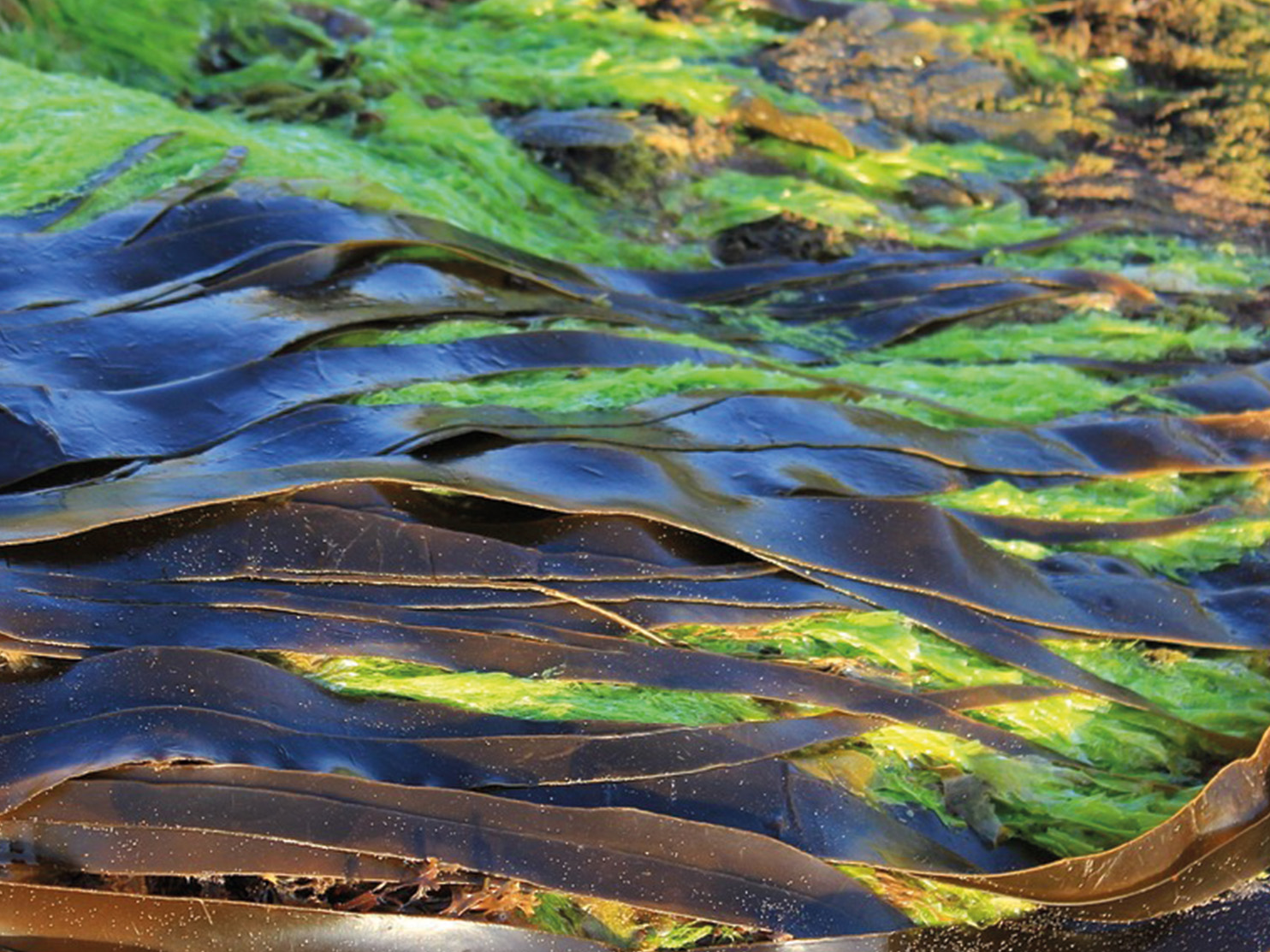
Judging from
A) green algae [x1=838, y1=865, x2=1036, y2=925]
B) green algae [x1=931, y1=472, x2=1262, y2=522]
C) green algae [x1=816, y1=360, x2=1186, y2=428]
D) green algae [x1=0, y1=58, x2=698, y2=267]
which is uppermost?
green algae [x1=0, y1=58, x2=698, y2=267]

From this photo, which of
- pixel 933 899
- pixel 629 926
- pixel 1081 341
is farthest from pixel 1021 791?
pixel 1081 341

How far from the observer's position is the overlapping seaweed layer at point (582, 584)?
71.9 inches

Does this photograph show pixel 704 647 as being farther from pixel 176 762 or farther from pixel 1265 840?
pixel 1265 840

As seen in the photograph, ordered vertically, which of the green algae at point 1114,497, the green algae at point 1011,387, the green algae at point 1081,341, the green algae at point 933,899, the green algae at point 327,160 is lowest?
the green algae at point 933,899

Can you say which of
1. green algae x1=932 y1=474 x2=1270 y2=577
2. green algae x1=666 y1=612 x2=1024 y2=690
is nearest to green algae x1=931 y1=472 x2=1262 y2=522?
green algae x1=932 y1=474 x2=1270 y2=577

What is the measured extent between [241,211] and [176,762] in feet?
5.11

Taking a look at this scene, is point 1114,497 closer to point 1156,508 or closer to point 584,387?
point 1156,508

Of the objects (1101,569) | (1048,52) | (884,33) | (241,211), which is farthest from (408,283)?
(1048,52)

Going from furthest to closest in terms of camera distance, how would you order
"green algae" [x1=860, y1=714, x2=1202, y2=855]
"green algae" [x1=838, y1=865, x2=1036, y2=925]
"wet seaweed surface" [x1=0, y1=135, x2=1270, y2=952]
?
1. "green algae" [x1=860, y1=714, x2=1202, y2=855]
2. "green algae" [x1=838, y1=865, x2=1036, y2=925]
3. "wet seaweed surface" [x1=0, y1=135, x2=1270, y2=952]

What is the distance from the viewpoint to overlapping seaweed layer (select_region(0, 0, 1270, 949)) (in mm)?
1826

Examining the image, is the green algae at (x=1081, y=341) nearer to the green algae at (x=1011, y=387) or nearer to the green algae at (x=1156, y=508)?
the green algae at (x=1011, y=387)

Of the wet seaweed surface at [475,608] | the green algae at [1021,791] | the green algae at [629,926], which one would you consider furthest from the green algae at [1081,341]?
the green algae at [629,926]

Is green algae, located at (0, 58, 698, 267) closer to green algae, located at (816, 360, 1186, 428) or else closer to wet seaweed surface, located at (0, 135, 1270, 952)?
wet seaweed surface, located at (0, 135, 1270, 952)

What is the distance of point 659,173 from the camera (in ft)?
13.1
